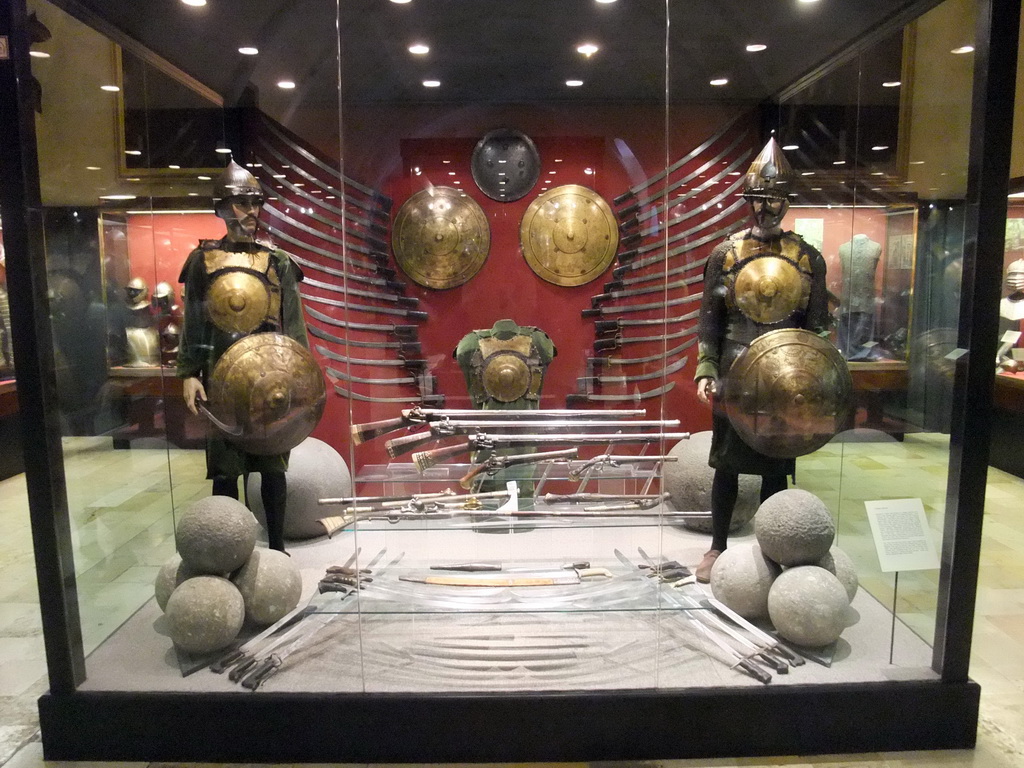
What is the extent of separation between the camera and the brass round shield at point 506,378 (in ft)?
11.7

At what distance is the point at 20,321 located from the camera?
96.5 inches

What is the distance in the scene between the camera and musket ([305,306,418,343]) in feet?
11.1

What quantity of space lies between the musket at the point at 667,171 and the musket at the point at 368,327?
3.94 ft

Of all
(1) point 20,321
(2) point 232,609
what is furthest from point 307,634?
(1) point 20,321

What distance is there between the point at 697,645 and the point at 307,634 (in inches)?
60.8

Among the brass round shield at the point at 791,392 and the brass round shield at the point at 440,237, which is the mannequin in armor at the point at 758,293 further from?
the brass round shield at the point at 440,237

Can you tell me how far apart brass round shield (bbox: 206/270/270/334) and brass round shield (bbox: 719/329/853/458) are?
2.10m

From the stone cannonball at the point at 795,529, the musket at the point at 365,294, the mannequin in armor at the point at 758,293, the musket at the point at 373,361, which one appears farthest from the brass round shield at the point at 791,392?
the musket at the point at 365,294

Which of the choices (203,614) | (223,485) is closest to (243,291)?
(223,485)

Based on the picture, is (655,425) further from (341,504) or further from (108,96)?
(108,96)

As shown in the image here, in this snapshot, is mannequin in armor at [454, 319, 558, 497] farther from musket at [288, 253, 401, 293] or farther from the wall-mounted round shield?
the wall-mounted round shield

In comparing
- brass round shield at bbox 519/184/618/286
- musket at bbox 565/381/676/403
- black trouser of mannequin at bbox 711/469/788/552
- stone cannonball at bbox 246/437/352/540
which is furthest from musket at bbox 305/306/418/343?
black trouser of mannequin at bbox 711/469/788/552

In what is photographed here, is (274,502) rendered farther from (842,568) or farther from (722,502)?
(842,568)

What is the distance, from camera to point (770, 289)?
317 centimetres
